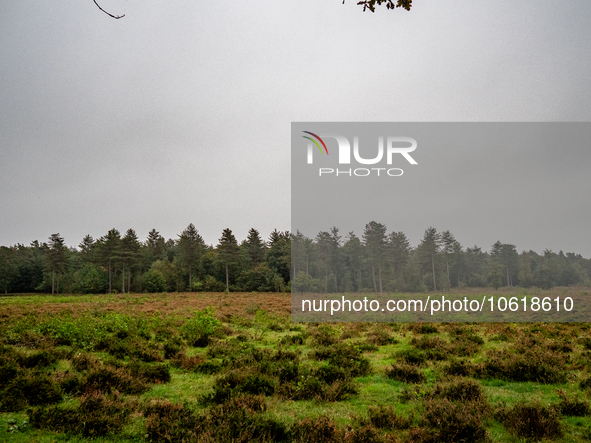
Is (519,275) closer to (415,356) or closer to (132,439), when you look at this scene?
(415,356)

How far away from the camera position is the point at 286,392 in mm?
7336

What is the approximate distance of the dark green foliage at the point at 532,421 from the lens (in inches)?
208

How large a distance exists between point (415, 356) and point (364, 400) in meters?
3.99

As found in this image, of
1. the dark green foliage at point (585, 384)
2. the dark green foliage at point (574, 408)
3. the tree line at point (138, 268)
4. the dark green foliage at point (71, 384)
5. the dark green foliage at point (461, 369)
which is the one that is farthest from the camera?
the tree line at point (138, 268)

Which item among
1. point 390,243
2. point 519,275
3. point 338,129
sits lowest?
point 519,275

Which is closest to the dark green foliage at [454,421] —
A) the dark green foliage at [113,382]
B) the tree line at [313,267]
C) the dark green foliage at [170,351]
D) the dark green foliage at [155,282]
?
the dark green foliage at [113,382]

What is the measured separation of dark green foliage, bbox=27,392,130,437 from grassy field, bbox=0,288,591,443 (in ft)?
0.06

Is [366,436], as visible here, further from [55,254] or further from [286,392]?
[55,254]

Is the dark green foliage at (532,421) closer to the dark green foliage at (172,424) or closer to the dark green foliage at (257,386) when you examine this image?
the dark green foliage at (257,386)

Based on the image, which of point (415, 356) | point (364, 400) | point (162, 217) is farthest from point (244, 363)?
point (162, 217)

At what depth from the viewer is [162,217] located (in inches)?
3344

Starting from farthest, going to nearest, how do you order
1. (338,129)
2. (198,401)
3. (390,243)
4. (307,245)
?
1. (307,245)
2. (390,243)
3. (338,129)
4. (198,401)

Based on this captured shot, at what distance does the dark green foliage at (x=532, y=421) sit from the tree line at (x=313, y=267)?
43.2m

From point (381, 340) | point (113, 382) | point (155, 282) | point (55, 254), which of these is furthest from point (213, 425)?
point (55, 254)
